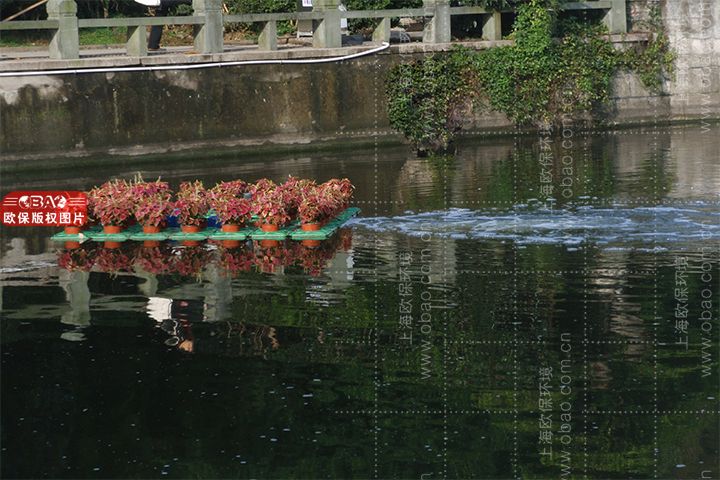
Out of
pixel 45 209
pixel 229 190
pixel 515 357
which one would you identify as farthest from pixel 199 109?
pixel 515 357

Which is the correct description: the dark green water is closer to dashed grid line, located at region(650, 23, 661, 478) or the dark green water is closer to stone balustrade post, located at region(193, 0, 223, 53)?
dashed grid line, located at region(650, 23, 661, 478)

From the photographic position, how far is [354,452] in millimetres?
13305

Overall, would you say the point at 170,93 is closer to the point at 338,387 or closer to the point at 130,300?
the point at 130,300

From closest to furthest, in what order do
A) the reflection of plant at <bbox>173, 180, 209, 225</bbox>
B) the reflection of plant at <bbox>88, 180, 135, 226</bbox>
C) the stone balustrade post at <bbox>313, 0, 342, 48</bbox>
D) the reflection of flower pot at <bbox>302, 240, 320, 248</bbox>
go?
the reflection of flower pot at <bbox>302, 240, 320, 248</bbox>, the reflection of plant at <bbox>173, 180, 209, 225</bbox>, the reflection of plant at <bbox>88, 180, 135, 226</bbox>, the stone balustrade post at <bbox>313, 0, 342, 48</bbox>

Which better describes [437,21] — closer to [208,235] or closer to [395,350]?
[208,235]

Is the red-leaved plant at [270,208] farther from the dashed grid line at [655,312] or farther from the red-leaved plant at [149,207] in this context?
the dashed grid line at [655,312]

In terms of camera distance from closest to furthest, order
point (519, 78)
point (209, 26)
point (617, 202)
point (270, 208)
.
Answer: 1. point (270, 208)
2. point (617, 202)
3. point (209, 26)
4. point (519, 78)

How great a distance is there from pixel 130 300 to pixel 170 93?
51.2 ft

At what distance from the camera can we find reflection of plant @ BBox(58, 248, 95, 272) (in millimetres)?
22402

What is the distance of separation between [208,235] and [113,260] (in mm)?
2116

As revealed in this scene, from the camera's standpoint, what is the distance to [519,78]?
128ft

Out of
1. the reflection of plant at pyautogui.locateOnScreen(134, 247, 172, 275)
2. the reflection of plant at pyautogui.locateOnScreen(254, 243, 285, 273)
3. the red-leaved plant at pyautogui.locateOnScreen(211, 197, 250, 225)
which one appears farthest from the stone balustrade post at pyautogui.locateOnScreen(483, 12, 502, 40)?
the reflection of plant at pyautogui.locateOnScreen(134, 247, 172, 275)

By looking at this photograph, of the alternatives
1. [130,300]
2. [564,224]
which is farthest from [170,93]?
[130,300]

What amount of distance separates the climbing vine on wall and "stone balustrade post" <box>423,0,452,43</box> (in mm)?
554
